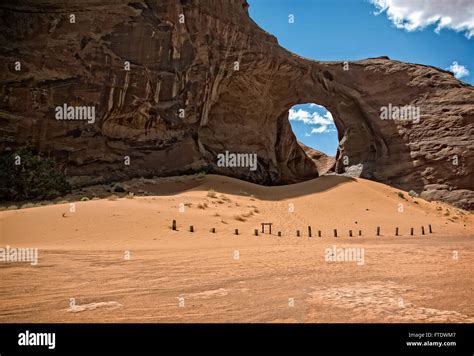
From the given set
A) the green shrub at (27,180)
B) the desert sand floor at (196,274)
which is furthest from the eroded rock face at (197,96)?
the desert sand floor at (196,274)

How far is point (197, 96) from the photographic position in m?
25.4

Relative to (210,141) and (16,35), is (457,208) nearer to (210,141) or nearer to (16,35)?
(210,141)

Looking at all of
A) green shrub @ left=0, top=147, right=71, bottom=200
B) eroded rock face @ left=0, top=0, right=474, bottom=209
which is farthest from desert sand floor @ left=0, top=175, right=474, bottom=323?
eroded rock face @ left=0, top=0, right=474, bottom=209

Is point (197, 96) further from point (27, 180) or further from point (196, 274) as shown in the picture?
point (196, 274)

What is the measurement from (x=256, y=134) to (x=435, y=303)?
82.8 feet

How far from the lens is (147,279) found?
5.68m

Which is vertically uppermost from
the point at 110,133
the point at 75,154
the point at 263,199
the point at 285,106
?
the point at 285,106

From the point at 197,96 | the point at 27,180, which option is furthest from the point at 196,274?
the point at 197,96

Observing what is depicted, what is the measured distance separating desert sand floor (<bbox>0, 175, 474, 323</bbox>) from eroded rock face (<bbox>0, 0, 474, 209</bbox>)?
9.11 metres

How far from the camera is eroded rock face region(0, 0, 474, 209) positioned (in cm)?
2152

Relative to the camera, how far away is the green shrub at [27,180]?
18562mm

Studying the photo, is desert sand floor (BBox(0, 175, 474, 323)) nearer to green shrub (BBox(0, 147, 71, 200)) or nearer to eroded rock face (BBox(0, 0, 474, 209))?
green shrub (BBox(0, 147, 71, 200))

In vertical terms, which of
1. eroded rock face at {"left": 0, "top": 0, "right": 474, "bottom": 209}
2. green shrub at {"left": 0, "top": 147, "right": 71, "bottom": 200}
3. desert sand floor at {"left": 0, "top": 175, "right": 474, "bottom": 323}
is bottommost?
desert sand floor at {"left": 0, "top": 175, "right": 474, "bottom": 323}
